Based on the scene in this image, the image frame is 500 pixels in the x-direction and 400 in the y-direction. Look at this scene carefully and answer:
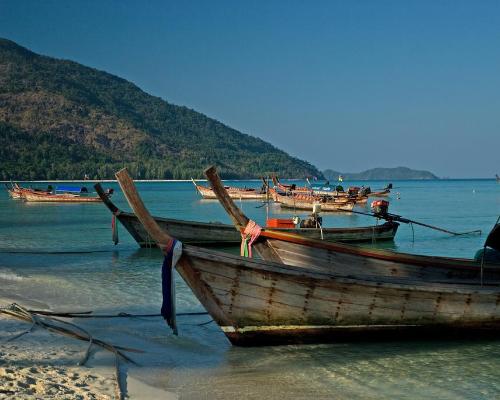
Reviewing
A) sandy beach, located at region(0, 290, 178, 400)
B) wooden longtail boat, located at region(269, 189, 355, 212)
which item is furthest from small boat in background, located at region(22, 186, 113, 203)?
sandy beach, located at region(0, 290, 178, 400)

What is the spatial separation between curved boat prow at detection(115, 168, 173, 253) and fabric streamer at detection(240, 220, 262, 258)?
1.94 metres

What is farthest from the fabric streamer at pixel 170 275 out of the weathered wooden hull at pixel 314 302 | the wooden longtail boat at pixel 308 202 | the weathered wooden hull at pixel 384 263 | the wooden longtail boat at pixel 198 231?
the wooden longtail boat at pixel 308 202

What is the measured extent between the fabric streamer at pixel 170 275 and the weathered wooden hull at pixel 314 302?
16cm

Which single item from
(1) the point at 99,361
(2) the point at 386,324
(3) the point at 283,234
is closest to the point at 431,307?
(2) the point at 386,324

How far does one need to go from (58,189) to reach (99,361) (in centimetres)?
5506

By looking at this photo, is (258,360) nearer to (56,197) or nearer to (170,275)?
(170,275)

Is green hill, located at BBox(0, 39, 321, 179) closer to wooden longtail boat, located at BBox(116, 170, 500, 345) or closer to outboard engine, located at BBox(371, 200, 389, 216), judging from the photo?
outboard engine, located at BBox(371, 200, 389, 216)

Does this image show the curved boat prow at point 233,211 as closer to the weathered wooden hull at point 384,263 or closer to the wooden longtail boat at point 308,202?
the weathered wooden hull at point 384,263

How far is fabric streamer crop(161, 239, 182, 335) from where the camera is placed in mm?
7099

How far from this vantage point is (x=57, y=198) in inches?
2143

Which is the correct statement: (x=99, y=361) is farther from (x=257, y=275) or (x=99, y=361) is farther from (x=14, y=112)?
(x=14, y=112)

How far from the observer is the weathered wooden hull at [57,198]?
53.2m

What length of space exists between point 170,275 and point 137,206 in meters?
1.00

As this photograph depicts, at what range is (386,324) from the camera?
8117 mm
